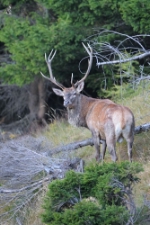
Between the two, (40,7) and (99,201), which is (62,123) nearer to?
(40,7)

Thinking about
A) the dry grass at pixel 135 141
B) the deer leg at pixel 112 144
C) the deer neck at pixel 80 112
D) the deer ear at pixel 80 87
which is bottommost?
the dry grass at pixel 135 141

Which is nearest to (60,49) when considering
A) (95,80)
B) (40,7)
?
(95,80)

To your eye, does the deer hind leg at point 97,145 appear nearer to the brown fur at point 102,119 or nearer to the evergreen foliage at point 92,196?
the brown fur at point 102,119

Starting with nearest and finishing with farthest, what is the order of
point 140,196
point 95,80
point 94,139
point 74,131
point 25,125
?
point 140,196
point 94,139
point 74,131
point 95,80
point 25,125

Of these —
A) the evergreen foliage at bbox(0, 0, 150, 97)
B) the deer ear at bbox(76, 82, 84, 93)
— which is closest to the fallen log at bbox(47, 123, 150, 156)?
the deer ear at bbox(76, 82, 84, 93)

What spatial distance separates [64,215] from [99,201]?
432 millimetres

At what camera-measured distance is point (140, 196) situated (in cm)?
901

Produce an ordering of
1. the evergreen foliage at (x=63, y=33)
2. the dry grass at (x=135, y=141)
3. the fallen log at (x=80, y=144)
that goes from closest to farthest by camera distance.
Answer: the dry grass at (x=135, y=141) → the fallen log at (x=80, y=144) → the evergreen foliage at (x=63, y=33)

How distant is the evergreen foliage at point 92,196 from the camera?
7.23 m

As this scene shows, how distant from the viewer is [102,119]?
33.9ft

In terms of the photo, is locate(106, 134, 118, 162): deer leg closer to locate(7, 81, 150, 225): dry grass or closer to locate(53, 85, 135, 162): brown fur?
locate(53, 85, 135, 162): brown fur

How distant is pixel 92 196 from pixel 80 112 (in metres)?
3.65

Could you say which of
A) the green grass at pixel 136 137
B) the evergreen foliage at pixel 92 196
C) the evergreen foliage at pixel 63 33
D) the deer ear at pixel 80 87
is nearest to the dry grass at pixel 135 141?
the green grass at pixel 136 137

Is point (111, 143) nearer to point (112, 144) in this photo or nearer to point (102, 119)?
point (112, 144)
